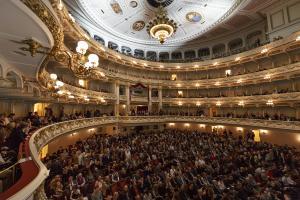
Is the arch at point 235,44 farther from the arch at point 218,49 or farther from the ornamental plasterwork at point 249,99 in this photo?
the ornamental plasterwork at point 249,99

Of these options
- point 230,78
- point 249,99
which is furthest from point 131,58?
point 249,99

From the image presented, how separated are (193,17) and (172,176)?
72.9ft

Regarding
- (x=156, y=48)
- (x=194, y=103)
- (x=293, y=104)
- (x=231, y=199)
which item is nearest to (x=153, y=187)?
(x=231, y=199)

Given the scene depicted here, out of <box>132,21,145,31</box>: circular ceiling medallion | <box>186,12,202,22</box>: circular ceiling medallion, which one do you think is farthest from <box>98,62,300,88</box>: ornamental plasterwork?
<box>186,12,202,22</box>: circular ceiling medallion

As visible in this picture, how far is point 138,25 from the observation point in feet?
88.9

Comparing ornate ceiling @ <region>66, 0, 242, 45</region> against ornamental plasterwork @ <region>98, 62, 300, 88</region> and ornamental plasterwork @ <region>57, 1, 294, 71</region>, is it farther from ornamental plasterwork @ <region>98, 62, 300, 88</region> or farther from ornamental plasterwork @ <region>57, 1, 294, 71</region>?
ornamental plasterwork @ <region>98, 62, 300, 88</region>

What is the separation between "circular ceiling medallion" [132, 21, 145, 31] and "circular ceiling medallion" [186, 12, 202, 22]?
6.27m

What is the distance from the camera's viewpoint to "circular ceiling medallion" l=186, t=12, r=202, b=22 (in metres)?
24.6

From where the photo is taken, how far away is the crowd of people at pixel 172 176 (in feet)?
24.7

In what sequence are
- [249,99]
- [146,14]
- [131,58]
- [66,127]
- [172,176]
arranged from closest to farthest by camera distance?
[172,176]
[66,127]
[249,99]
[146,14]
[131,58]

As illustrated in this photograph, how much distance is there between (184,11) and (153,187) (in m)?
22.7

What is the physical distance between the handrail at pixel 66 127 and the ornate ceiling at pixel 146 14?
1253cm

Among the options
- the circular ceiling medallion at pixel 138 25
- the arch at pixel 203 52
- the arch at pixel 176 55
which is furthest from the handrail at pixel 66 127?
the circular ceiling medallion at pixel 138 25

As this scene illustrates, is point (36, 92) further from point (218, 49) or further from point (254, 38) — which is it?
point (218, 49)
